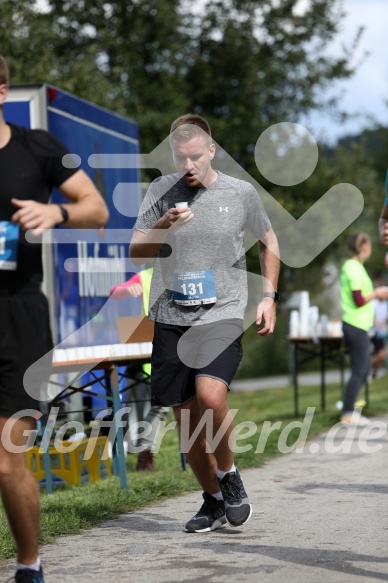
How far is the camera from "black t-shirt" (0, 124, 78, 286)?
13.8ft

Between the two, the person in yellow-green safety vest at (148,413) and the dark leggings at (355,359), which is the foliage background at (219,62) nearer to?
the dark leggings at (355,359)

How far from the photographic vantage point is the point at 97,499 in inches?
278

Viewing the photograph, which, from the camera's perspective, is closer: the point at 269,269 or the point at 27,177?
the point at 27,177

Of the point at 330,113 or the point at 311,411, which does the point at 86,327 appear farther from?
the point at 330,113

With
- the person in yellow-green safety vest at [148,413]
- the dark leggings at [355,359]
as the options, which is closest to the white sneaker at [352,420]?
the dark leggings at [355,359]

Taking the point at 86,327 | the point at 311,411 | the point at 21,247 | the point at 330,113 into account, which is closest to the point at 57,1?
the point at 330,113

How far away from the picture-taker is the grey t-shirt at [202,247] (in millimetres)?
5781

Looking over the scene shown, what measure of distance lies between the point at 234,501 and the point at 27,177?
7.69ft

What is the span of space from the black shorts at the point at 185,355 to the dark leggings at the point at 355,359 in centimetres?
645

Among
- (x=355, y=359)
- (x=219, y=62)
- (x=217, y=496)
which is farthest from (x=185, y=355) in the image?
(x=219, y=62)

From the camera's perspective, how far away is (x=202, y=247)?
5793 mm

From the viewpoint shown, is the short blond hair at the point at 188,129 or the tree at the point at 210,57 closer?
the short blond hair at the point at 188,129

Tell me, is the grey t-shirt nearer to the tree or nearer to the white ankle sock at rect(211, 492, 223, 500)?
the white ankle sock at rect(211, 492, 223, 500)

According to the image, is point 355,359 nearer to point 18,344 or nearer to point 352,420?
point 352,420
